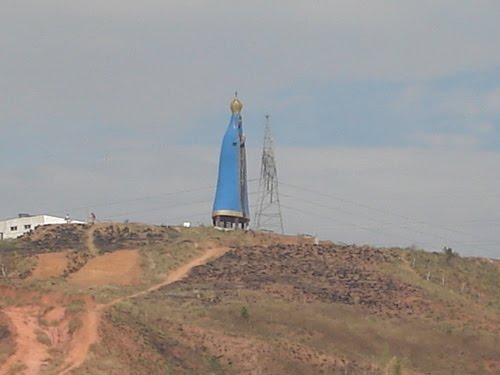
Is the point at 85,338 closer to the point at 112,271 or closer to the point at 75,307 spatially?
the point at 75,307

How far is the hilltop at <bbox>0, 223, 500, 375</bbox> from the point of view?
4422 centimetres

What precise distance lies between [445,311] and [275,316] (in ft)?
39.1

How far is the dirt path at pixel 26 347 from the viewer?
132 ft

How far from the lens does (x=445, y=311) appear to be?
60.6 meters

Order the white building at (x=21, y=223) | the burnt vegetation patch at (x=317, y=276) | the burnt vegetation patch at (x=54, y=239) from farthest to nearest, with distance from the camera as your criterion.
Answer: the white building at (x=21, y=223) → the burnt vegetation patch at (x=54, y=239) → the burnt vegetation patch at (x=317, y=276)

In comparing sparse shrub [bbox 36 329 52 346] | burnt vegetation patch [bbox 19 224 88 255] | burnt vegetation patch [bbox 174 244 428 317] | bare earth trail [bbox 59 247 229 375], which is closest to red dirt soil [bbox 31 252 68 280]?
burnt vegetation patch [bbox 19 224 88 255]

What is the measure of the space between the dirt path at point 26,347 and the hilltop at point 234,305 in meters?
0.07

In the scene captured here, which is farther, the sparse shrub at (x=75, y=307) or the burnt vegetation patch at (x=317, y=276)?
the burnt vegetation patch at (x=317, y=276)

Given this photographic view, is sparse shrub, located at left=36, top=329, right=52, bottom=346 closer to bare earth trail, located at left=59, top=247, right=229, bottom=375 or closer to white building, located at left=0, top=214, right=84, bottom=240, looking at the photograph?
bare earth trail, located at left=59, top=247, right=229, bottom=375

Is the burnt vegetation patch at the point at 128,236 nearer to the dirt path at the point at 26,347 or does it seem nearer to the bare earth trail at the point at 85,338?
the bare earth trail at the point at 85,338

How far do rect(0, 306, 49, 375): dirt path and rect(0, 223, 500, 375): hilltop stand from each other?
7 centimetres

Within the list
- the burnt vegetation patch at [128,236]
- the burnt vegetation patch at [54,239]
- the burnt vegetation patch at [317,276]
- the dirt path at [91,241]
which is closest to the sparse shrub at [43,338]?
the burnt vegetation patch at [317,276]

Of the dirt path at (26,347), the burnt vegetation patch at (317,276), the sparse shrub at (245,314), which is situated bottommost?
the dirt path at (26,347)

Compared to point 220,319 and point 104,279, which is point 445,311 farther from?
point 104,279
